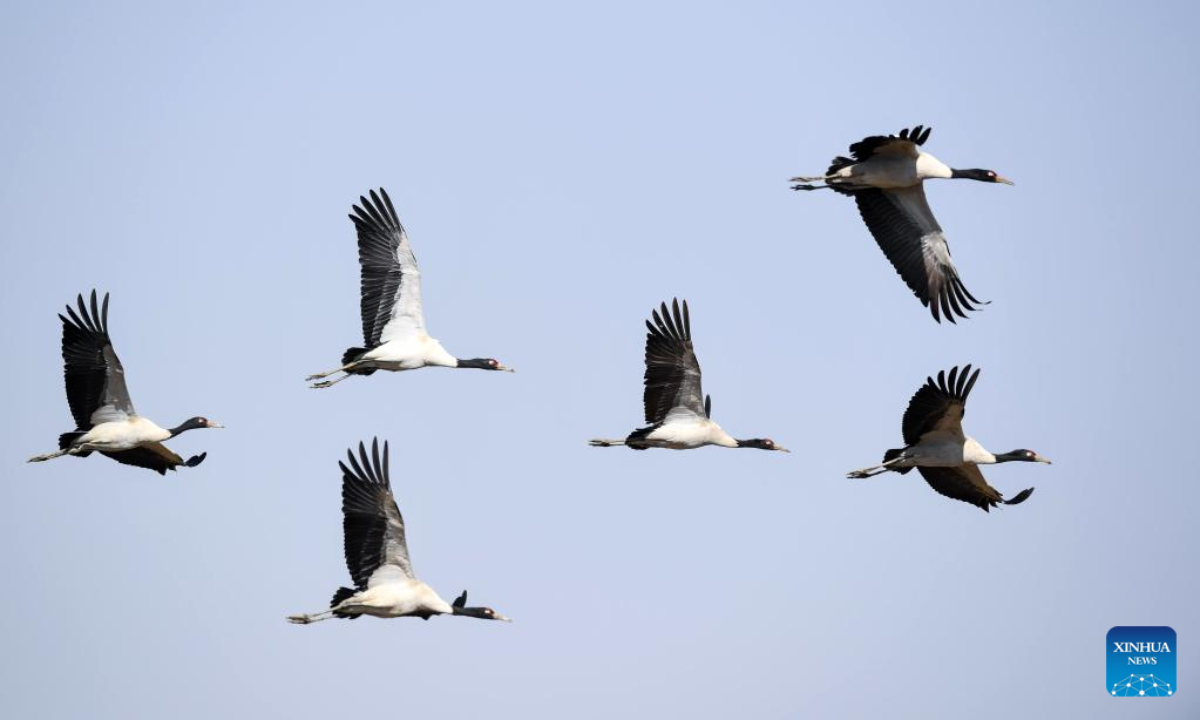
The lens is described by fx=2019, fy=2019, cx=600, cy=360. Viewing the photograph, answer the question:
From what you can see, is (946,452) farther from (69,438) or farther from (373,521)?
(69,438)

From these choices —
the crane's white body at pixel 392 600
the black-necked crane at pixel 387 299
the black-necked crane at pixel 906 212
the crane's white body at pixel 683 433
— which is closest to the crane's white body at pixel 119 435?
the black-necked crane at pixel 387 299

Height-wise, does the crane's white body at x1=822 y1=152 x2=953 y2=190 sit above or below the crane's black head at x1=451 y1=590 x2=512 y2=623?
above

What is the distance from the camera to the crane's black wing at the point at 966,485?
31.8 meters

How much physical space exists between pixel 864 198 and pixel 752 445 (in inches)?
179

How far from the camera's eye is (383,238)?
105 ft

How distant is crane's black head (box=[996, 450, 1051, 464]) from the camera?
31.8m

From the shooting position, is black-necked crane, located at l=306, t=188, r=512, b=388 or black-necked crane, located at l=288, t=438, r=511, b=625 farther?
black-necked crane, located at l=306, t=188, r=512, b=388

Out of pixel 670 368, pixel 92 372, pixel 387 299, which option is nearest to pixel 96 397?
pixel 92 372

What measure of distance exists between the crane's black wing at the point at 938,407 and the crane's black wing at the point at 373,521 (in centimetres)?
784

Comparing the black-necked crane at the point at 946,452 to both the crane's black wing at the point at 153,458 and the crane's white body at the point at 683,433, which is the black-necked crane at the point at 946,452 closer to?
the crane's white body at the point at 683,433

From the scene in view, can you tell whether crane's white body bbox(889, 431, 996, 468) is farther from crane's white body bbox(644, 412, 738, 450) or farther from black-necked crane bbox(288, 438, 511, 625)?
black-necked crane bbox(288, 438, 511, 625)

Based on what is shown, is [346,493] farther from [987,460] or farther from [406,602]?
[987,460]

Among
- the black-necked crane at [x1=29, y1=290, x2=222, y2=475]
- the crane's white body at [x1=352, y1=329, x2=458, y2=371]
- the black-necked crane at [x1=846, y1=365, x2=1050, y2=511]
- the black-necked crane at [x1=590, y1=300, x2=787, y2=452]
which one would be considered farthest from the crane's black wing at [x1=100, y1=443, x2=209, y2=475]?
the black-necked crane at [x1=846, y1=365, x2=1050, y2=511]

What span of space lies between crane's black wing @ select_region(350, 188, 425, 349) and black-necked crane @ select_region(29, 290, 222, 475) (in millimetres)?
3469
